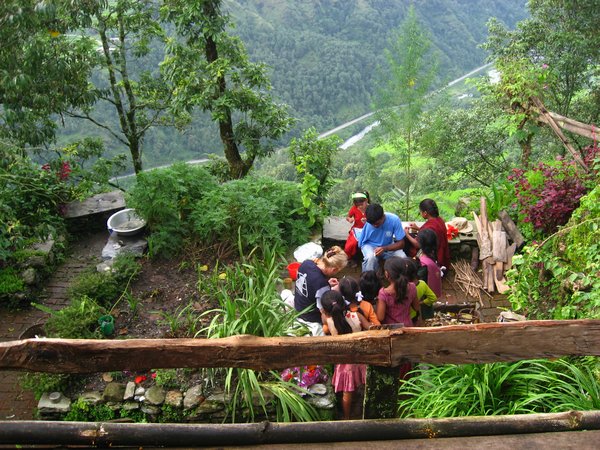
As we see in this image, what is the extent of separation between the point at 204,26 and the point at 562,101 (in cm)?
767

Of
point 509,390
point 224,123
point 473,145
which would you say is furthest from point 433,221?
point 473,145

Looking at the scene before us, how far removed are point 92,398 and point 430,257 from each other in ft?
11.2

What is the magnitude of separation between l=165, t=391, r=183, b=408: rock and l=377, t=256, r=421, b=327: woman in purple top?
179cm

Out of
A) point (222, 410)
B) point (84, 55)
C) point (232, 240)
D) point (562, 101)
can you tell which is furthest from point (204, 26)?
point (562, 101)

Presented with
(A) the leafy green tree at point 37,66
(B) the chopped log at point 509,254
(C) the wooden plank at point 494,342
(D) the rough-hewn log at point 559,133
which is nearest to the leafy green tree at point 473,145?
(D) the rough-hewn log at point 559,133

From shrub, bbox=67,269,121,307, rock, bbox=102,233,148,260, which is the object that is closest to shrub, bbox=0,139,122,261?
rock, bbox=102,233,148,260

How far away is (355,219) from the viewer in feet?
21.2

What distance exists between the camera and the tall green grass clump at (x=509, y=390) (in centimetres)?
288

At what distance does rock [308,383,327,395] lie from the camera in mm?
4281

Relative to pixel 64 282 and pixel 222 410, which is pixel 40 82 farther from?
pixel 222 410

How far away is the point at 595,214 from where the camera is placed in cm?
473

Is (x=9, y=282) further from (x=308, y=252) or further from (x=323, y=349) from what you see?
(x=323, y=349)

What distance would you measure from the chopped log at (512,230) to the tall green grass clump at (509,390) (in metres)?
3.35

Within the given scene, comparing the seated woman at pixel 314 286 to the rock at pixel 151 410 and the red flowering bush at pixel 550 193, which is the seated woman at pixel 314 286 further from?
the red flowering bush at pixel 550 193
